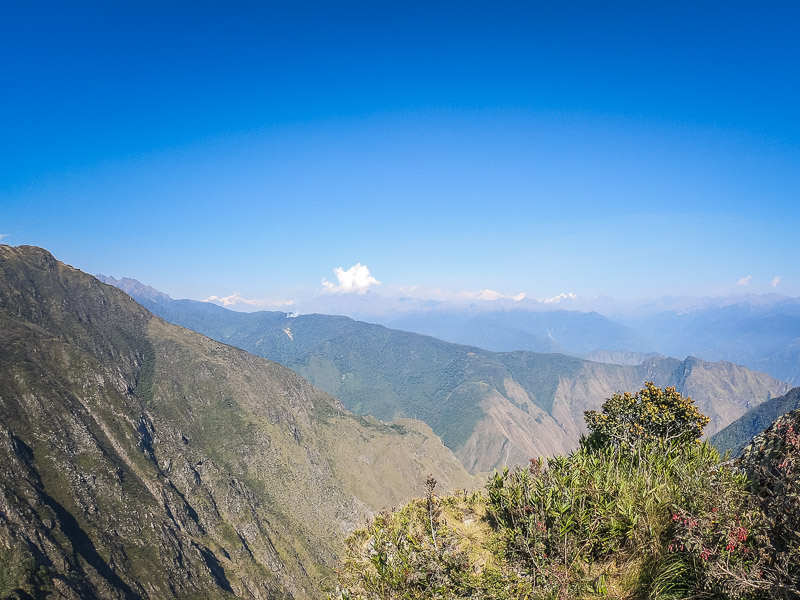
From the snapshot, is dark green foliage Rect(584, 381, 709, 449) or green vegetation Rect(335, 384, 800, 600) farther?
dark green foliage Rect(584, 381, 709, 449)

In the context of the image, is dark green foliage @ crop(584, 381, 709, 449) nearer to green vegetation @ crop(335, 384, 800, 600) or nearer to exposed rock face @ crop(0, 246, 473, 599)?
green vegetation @ crop(335, 384, 800, 600)

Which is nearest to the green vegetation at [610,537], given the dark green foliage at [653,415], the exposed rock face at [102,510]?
the dark green foliage at [653,415]

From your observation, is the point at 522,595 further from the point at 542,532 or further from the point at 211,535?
the point at 211,535

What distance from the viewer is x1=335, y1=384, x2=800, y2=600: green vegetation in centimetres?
565

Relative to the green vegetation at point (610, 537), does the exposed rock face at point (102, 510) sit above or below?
below

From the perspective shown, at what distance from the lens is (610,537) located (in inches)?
289

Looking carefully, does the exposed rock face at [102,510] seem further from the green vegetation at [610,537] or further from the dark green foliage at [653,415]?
the green vegetation at [610,537]

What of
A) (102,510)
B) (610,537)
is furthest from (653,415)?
(102,510)

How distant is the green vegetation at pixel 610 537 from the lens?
5.65 meters

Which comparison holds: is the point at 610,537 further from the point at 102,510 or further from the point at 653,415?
the point at 102,510

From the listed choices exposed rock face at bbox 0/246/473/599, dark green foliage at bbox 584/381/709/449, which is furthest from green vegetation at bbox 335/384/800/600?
exposed rock face at bbox 0/246/473/599

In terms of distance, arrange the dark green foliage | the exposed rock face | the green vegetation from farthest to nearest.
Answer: the exposed rock face → the dark green foliage → the green vegetation

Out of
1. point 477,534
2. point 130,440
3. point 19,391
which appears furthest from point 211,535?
point 477,534

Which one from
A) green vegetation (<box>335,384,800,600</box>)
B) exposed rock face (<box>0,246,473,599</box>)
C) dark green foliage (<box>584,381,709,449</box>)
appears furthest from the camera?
exposed rock face (<box>0,246,473,599</box>)
